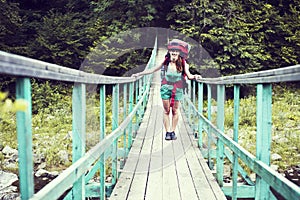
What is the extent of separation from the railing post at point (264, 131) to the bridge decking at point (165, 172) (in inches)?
40.7

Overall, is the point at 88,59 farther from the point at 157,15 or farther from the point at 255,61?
the point at 255,61

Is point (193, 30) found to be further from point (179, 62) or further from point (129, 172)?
point (129, 172)

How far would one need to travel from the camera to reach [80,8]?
58.4 ft

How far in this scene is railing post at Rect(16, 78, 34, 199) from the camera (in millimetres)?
1146

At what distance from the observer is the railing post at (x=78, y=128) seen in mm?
1854

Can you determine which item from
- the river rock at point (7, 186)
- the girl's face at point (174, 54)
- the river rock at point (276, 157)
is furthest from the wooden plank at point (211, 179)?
the river rock at point (276, 157)

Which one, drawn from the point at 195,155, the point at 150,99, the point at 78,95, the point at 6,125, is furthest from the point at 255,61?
the point at 78,95

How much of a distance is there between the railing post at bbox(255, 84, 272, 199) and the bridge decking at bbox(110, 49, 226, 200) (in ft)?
3.39

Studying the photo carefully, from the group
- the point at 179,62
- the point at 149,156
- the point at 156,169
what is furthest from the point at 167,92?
the point at 156,169

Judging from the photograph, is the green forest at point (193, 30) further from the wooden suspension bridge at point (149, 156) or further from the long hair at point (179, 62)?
the long hair at point (179, 62)

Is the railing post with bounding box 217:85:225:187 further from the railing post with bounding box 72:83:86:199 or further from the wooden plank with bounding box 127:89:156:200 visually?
the railing post with bounding box 72:83:86:199

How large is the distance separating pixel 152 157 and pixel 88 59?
33.4 ft

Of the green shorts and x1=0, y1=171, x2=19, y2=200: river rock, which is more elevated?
the green shorts

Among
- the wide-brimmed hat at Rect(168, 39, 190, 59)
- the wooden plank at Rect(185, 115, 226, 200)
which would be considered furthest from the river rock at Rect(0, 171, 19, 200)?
the wide-brimmed hat at Rect(168, 39, 190, 59)
